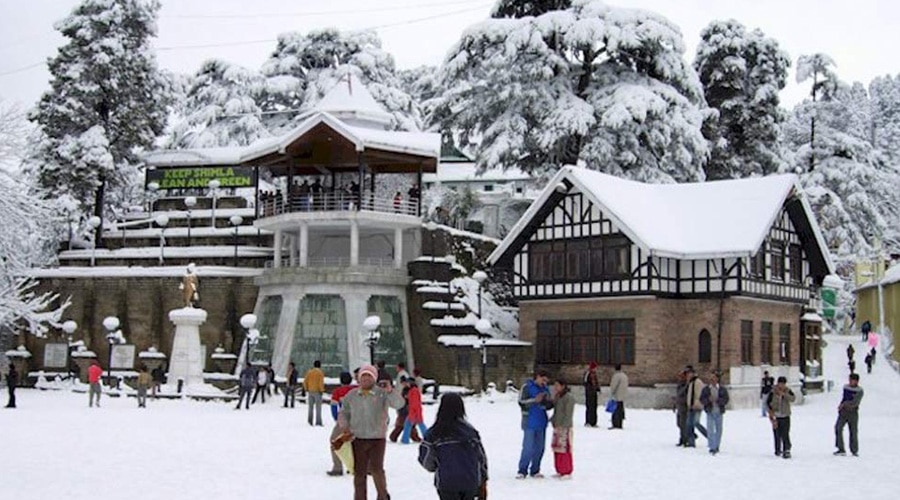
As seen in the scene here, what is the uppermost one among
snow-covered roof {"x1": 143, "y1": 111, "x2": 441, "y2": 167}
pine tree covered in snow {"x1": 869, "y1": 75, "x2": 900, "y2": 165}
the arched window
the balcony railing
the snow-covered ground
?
pine tree covered in snow {"x1": 869, "y1": 75, "x2": 900, "y2": 165}

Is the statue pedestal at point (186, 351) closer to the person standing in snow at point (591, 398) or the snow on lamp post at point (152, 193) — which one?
the person standing in snow at point (591, 398)

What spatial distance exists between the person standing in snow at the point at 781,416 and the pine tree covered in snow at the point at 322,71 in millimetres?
44309

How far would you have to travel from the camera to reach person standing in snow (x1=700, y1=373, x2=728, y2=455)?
20.5 meters

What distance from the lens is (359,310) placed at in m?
42.1

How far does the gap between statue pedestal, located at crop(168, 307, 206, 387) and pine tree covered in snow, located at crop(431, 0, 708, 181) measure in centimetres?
1374

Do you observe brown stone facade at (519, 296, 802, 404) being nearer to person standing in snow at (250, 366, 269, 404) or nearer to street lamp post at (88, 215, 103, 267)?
person standing in snow at (250, 366, 269, 404)

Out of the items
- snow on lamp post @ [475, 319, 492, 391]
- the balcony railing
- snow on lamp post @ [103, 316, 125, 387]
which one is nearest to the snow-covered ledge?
snow on lamp post @ [103, 316, 125, 387]

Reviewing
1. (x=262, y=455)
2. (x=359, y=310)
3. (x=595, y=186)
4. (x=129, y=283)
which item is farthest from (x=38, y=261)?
(x=262, y=455)

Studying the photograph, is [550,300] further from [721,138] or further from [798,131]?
[798,131]

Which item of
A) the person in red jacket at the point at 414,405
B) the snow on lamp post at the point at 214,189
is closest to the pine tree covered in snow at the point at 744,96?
the snow on lamp post at the point at 214,189

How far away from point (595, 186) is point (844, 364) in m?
20.6

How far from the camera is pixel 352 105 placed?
49062 millimetres

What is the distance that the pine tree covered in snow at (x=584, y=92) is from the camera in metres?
43.9

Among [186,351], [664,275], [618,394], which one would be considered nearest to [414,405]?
[618,394]
